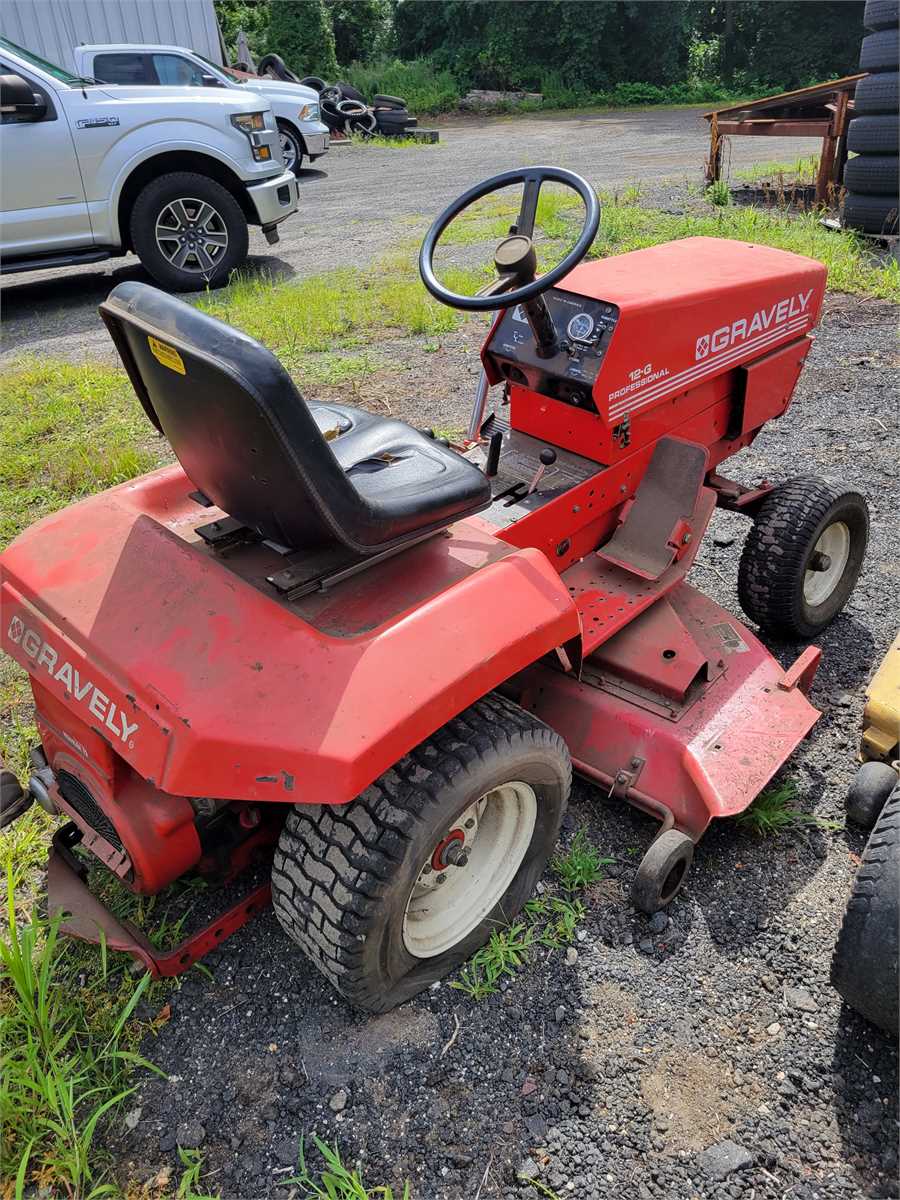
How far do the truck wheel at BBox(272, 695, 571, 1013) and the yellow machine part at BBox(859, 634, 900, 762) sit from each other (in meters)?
0.86

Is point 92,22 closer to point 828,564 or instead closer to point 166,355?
point 828,564

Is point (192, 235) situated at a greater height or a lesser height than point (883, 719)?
greater

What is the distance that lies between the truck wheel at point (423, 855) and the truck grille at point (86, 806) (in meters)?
0.37

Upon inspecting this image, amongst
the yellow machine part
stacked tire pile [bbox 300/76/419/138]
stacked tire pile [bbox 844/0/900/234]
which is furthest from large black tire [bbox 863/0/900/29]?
stacked tire pile [bbox 300/76/419/138]

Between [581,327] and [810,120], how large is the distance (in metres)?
7.17

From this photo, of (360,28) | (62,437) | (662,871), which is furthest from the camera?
(360,28)

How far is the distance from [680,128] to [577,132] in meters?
1.69

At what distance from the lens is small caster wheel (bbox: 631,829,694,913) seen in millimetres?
1979

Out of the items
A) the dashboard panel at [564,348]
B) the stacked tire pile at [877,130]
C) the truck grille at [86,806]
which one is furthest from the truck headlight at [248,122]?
the truck grille at [86,806]

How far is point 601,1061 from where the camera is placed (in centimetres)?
178

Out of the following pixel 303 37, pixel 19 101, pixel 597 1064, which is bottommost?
pixel 597 1064

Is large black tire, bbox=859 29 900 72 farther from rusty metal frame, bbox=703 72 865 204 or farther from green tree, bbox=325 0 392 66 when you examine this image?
green tree, bbox=325 0 392 66

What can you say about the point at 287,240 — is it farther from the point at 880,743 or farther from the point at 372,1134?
the point at 372,1134

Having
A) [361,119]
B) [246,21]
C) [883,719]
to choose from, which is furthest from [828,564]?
[246,21]
